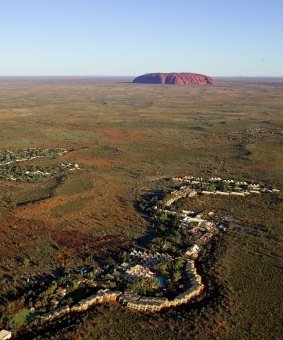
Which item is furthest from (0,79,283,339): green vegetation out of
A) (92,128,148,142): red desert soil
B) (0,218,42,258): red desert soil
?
(92,128,148,142): red desert soil

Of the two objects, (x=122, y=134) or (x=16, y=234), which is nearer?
(x=16, y=234)

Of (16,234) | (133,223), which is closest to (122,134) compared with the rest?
(133,223)

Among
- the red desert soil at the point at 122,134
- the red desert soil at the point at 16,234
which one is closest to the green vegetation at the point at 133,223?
the red desert soil at the point at 16,234

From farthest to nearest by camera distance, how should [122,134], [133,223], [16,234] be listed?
1. [122,134]
2. [133,223]
3. [16,234]

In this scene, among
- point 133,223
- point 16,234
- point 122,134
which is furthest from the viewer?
point 122,134

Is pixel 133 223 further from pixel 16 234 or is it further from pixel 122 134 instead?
pixel 122 134

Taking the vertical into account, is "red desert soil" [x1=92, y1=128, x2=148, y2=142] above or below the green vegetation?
below

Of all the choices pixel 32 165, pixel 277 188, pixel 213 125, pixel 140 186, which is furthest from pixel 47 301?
pixel 213 125

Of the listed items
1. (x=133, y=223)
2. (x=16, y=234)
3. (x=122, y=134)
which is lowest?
(x=122, y=134)

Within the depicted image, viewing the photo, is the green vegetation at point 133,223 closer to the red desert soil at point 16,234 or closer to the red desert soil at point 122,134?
the red desert soil at point 16,234

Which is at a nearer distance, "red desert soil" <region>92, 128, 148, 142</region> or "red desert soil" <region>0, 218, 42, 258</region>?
"red desert soil" <region>0, 218, 42, 258</region>

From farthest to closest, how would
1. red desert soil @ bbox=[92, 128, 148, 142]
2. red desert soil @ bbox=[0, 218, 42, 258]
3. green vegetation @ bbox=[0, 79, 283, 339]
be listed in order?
red desert soil @ bbox=[92, 128, 148, 142]
red desert soil @ bbox=[0, 218, 42, 258]
green vegetation @ bbox=[0, 79, 283, 339]

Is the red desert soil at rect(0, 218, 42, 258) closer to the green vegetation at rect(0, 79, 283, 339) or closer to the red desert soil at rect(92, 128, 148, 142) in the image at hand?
the green vegetation at rect(0, 79, 283, 339)
